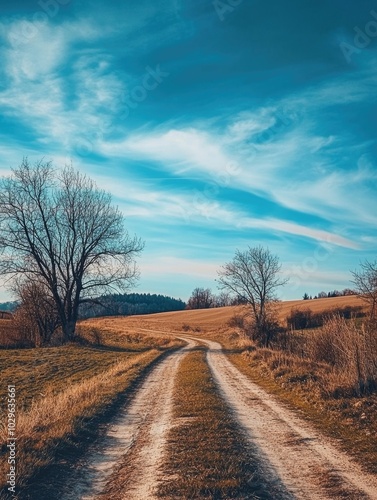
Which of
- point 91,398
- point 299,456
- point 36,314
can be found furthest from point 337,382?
point 36,314

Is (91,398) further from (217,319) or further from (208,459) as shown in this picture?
(217,319)

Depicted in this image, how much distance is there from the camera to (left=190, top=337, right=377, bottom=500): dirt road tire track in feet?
19.2

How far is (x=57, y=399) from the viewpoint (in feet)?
39.3

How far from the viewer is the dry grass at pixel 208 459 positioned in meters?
5.75

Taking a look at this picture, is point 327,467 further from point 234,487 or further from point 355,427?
point 355,427

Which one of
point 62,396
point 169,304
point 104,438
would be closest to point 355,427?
point 104,438

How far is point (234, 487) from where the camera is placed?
5840 millimetres

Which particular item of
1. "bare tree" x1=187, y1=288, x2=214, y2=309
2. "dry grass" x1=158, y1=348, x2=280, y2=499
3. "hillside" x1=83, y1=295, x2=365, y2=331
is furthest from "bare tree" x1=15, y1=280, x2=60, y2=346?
"bare tree" x1=187, y1=288, x2=214, y2=309

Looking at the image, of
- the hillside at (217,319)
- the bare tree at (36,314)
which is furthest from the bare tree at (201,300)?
the bare tree at (36,314)

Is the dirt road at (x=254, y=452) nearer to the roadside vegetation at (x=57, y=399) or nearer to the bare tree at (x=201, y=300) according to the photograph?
the roadside vegetation at (x=57, y=399)

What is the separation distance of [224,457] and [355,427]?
3.74m

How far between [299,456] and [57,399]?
7371 millimetres

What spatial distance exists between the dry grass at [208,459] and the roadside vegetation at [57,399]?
1.93 m

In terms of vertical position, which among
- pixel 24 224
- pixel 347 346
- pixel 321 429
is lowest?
pixel 321 429
